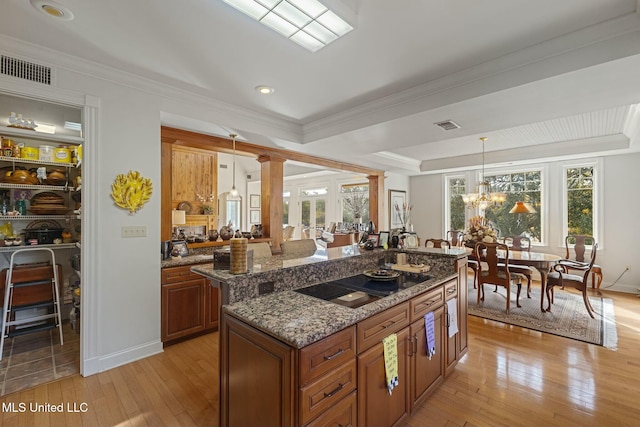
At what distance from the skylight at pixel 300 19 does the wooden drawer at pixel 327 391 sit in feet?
6.82

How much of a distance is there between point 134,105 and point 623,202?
7.81 m

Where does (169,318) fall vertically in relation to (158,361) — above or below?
above

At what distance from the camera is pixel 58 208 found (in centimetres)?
343

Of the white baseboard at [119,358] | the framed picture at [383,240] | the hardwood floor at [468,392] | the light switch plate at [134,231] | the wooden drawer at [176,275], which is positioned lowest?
the hardwood floor at [468,392]

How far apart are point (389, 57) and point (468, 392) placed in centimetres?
281

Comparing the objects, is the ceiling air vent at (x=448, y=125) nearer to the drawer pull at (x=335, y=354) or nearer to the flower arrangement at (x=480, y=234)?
the flower arrangement at (x=480, y=234)

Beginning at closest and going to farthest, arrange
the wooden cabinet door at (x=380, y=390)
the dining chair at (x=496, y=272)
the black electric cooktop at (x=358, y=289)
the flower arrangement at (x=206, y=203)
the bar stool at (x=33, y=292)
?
the wooden cabinet door at (x=380, y=390), the black electric cooktop at (x=358, y=289), the bar stool at (x=33, y=292), the dining chair at (x=496, y=272), the flower arrangement at (x=206, y=203)

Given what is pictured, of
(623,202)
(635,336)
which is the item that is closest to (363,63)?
(635,336)

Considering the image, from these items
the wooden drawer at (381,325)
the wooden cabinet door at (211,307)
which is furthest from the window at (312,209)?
the wooden drawer at (381,325)

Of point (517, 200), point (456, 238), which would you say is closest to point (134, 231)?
point (456, 238)

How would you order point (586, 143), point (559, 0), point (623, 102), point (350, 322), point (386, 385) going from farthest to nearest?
point (586, 143) < point (623, 102) < point (559, 0) < point (386, 385) < point (350, 322)

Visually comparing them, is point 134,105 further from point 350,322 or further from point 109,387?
point 350,322

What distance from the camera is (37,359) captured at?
2756mm

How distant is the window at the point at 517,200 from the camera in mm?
6305
